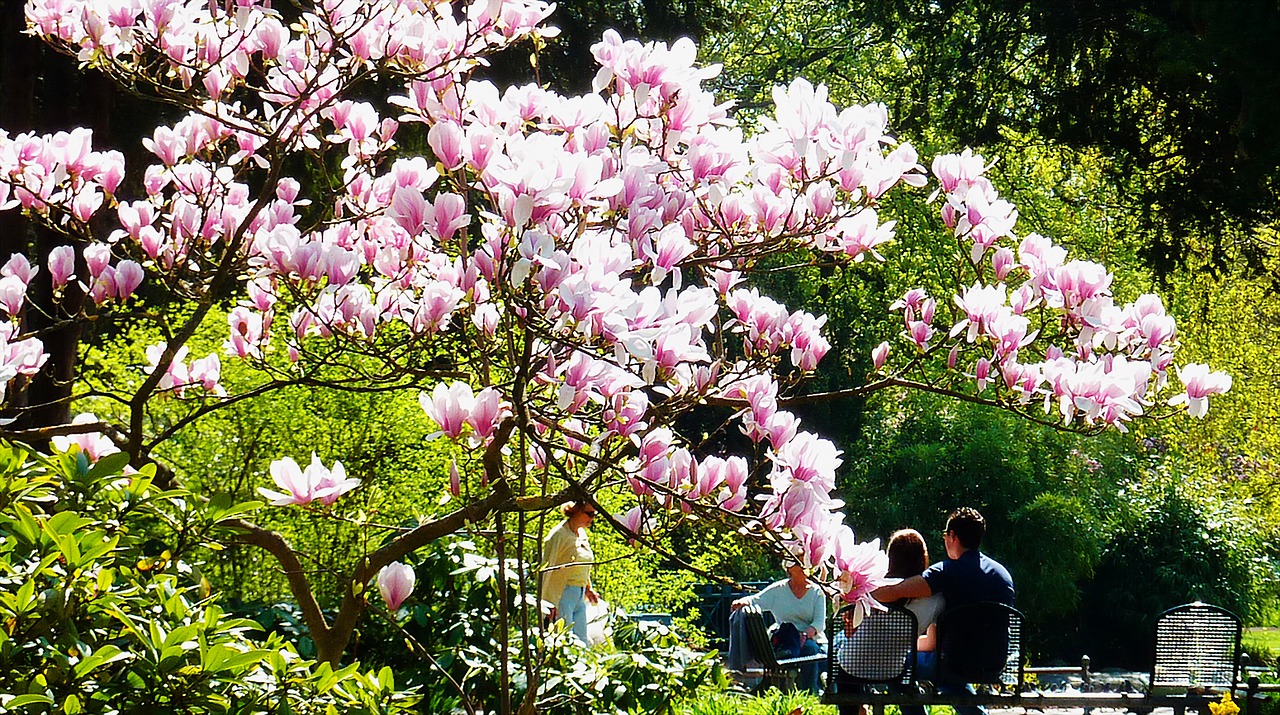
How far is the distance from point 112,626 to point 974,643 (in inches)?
154

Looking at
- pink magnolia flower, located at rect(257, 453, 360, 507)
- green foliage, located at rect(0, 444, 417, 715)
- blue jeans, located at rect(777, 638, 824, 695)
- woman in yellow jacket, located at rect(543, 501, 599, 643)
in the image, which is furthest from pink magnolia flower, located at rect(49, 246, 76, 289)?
blue jeans, located at rect(777, 638, 824, 695)

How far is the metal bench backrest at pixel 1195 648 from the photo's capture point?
591cm

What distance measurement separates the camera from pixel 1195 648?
597 centimetres

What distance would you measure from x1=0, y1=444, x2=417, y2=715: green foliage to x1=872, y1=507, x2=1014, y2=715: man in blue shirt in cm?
358

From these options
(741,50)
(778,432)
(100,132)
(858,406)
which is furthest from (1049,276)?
(741,50)

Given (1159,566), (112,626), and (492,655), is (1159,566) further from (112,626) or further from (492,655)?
(112,626)

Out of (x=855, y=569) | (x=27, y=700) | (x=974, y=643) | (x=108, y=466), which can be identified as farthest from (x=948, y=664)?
(x=27, y=700)

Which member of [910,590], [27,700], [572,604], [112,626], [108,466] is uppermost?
[910,590]

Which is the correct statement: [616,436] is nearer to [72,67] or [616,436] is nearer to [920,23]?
[72,67]

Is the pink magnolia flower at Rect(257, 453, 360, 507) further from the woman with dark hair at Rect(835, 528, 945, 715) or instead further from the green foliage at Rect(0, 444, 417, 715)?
the woman with dark hair at Rect(835, 528, 945, 715)

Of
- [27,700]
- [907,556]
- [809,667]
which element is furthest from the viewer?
[809,667]

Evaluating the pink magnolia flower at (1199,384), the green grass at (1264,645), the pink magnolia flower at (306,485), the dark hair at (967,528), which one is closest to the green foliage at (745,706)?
the dark hair at (967,528)

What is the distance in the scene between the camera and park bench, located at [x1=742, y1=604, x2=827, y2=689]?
7.59 meters

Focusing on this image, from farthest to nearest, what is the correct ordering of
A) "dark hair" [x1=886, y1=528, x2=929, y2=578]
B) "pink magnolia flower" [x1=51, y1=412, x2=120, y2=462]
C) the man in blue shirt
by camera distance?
"dark hair" [x1=886, y1=528, x2=929, y2=578] < the man in blue shirt < "pink magnolia flower" [x1=51, y1=412, x2=120, y2=462]
